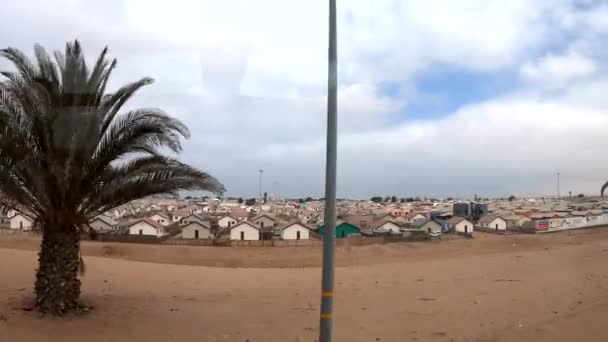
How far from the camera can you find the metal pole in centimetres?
635

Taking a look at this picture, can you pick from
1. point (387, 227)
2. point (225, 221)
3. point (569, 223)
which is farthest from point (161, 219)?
point (569, 223)

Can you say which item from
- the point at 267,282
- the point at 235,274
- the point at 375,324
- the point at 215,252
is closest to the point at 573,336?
the point at 375,324

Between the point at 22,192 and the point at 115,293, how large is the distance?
5170 mm

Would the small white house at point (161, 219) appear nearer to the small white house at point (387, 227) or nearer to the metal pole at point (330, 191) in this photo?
the small white house at point (387, 227)

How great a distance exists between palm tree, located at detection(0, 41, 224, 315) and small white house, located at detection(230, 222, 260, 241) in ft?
137

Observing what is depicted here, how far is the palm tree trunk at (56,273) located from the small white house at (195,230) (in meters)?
44.6

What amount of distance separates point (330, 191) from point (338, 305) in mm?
8643

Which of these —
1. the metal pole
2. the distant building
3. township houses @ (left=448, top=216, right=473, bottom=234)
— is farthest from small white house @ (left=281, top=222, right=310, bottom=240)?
the metal pole

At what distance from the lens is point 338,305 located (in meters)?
14.5

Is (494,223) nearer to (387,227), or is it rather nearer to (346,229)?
(387,227)

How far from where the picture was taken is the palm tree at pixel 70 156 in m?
9.77

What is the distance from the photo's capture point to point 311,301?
1529 cm

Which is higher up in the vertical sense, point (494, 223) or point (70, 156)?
point (70, 156)

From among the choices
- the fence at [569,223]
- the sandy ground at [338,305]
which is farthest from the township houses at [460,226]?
the sandy ground at [338,305]
